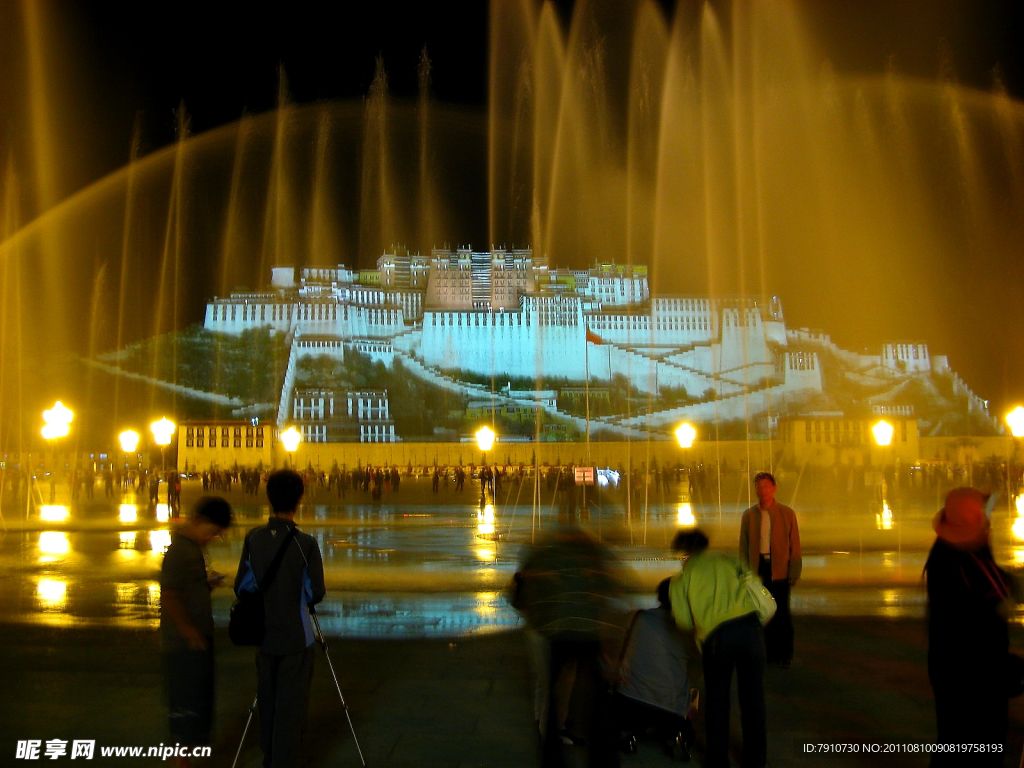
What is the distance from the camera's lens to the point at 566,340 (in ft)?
230

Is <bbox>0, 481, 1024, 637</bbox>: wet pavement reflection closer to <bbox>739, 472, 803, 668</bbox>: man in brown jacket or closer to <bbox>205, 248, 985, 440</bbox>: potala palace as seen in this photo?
<bbox>739, 472, 803, 668</bbox>: man in brown jacket

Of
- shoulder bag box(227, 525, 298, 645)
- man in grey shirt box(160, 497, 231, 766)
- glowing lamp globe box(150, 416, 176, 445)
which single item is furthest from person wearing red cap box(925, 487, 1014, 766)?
glowing lamp globe box(150, 416, 176, 445)

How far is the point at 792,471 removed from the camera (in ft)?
139

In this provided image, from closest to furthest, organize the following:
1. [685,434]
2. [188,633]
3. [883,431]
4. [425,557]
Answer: [188,633]
[425,557]
[883,431]
[685,434]

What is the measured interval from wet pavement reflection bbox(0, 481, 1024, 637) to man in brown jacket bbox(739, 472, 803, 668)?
77cm

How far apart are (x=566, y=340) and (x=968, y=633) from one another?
220 feet

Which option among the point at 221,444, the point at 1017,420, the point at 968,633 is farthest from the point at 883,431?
the point at 221,444

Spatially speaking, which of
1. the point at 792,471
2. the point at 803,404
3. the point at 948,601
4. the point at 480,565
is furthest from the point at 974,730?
the point at 803,404

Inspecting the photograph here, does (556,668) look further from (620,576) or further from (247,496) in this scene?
(247,496)

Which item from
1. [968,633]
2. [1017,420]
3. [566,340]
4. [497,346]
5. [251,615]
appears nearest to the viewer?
[968,633]

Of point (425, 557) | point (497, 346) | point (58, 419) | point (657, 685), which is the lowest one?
point (425, 557)

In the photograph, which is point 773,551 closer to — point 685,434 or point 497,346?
point 685,434

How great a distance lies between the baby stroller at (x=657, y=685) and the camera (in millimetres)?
4102

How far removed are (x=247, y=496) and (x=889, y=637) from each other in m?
21.5
